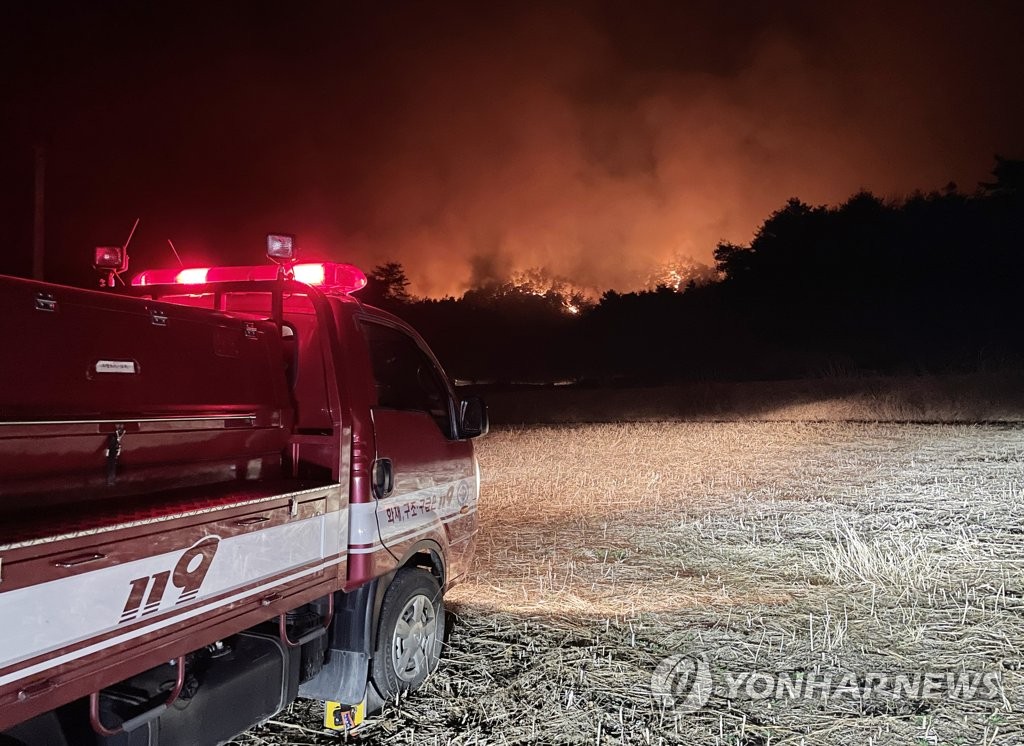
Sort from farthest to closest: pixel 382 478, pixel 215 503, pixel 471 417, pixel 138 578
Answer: pixel 471 417 → pixel 382 478 → pixel 215 503 → pixel 138 578

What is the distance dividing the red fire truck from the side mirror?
14mm

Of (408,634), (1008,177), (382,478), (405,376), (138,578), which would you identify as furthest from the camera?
(1008,177)

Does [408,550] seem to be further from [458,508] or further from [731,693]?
[731,693]

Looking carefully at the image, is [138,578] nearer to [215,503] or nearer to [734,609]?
[215,503]

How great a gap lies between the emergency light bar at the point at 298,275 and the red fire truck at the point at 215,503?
0.01 m

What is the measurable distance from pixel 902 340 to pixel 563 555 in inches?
1382

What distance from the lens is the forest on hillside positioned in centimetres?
3600

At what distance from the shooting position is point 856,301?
3947 centimetres

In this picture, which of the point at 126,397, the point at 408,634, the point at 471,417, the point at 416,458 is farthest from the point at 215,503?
the point at 471,417

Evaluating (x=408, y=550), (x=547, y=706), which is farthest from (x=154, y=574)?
(x=547, y=706)

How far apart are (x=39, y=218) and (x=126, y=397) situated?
2.26m

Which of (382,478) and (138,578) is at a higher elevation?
(382,478)

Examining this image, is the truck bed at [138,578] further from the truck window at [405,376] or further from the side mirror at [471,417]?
the side mirror at [471,417]

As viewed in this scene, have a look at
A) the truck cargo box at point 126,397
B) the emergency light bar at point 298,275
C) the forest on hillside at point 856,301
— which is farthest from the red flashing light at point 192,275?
the forest on hillside at point 856,301
